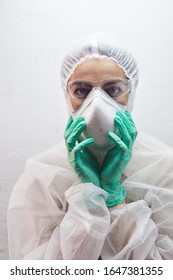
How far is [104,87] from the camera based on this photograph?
39.9 inches

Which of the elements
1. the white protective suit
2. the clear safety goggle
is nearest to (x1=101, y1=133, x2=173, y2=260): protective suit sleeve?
the white protective suit

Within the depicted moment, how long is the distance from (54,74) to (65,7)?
0.29m

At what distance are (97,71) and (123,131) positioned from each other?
197mm

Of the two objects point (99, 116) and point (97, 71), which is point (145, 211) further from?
point (97, 71)

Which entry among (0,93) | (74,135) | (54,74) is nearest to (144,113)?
(54,74)

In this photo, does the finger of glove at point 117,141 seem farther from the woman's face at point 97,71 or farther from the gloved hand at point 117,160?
the woman's face at point 97,71

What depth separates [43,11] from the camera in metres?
1.42

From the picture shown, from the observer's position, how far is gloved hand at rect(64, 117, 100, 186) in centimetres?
96

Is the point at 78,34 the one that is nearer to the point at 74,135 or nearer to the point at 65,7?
the point at 65,7

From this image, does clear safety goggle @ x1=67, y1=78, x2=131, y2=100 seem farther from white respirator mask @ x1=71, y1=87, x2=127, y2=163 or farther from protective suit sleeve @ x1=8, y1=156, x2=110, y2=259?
protective suit sleeve @ x1=8, y1=156, x2=110, y2=259

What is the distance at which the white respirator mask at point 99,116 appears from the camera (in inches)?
37.4

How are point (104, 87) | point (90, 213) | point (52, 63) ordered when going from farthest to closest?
point (52, 63) < point (104, 87) < point (90, 213)

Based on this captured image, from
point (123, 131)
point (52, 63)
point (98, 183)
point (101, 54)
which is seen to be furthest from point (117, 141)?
point (52, 63)

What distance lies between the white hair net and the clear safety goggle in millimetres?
37
